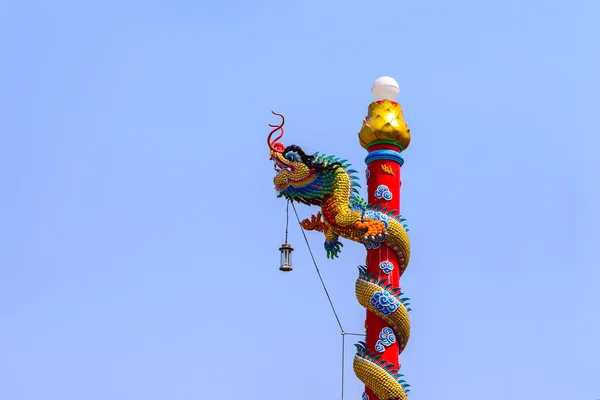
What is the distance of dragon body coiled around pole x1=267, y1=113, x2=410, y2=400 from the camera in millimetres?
18203

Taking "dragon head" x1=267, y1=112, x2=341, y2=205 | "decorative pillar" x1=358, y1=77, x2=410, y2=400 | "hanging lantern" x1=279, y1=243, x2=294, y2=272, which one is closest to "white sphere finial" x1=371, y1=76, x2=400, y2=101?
"decorative pillar" x1=358, y1=77, x2=410, y2=400

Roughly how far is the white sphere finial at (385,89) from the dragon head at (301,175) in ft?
4.61

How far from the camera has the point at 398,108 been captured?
64.3 ft

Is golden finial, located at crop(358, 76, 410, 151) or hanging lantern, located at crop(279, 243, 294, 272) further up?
golden finial, located at crop(358, 76, 410, 151)

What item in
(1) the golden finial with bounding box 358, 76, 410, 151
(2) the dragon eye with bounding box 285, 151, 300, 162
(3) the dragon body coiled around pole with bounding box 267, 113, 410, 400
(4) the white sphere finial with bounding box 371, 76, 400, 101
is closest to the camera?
(3) the dragon body coiled around pole with bounding box 267, 113, 410, 400

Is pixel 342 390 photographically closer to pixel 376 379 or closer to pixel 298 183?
pixel 376 379

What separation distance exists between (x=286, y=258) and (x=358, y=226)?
1185 mm

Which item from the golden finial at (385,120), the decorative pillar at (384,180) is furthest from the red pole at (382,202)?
the golden finial at (385,120)

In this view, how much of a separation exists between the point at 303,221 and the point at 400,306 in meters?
2.17

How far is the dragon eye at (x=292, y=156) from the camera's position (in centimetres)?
1931

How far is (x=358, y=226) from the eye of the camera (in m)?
18.7

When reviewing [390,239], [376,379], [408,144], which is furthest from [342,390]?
[408,144]

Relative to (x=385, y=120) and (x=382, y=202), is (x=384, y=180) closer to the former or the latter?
(x=382, y=202)

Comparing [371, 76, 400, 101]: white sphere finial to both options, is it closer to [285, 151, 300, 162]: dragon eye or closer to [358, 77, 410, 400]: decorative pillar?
[358, 77, 410, 400]: decorative pillar
